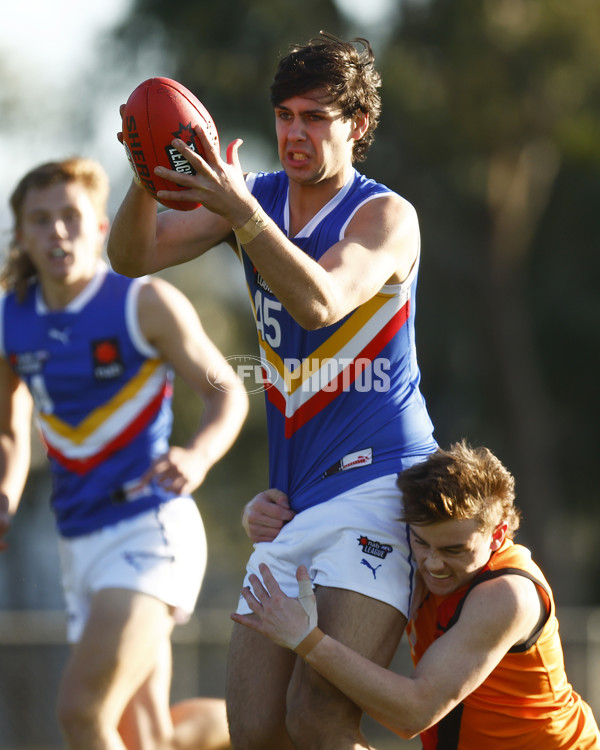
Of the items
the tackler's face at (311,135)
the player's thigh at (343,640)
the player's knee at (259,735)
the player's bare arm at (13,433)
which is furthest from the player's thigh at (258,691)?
the player's bare arm at (13,433)

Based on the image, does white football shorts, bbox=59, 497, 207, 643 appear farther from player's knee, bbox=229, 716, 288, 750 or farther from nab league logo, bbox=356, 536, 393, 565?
nab league logo, bbox=356, 536, 393, 565

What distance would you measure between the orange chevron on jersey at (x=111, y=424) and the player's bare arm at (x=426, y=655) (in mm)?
1970

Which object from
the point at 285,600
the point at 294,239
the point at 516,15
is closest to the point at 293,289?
the point at 294,239

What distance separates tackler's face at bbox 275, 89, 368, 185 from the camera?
402 centimetres

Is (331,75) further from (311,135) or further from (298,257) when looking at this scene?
(298,257)

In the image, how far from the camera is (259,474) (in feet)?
76.7

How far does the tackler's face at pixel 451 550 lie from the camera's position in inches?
151

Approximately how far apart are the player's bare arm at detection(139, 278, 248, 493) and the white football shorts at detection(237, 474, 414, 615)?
137 cm

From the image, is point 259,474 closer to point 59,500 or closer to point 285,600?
point 59,500

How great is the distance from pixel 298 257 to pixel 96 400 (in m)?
→ 2.55

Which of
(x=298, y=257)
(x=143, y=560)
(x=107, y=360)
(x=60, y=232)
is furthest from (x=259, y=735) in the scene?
(x=60, y=232)

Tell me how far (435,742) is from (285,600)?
0.90 metres

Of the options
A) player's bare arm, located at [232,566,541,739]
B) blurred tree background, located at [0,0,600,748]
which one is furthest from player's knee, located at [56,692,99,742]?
blurred tree background, located at [0,0,600,748]

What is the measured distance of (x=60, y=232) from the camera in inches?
227
